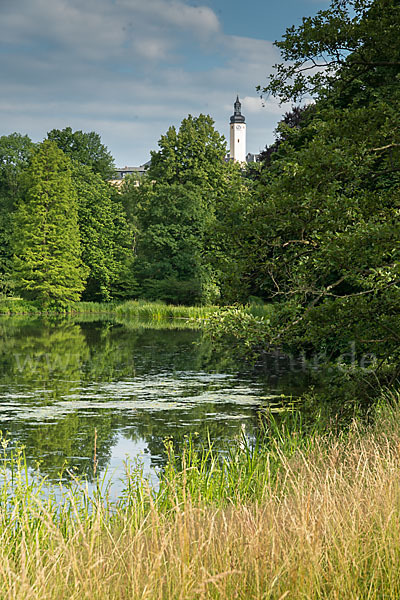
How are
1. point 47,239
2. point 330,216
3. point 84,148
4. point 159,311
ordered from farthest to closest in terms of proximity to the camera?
point 84,148 → point 47,239 → point 159,311 → point 330,216

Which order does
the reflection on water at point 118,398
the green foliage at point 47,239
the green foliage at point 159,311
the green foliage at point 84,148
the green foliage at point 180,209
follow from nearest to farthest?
the reflection on water at point 118,398
the green foliage at point 159,311
the green foliage at point 180,209
the green foliage at point 47,239
the green foliage at point 84,148

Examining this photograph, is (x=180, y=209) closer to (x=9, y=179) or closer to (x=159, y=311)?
(x=159, y=311)

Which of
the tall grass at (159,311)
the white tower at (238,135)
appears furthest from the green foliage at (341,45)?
the white tower at (238,135)

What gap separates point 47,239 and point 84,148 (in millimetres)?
17080

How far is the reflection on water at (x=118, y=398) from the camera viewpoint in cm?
992

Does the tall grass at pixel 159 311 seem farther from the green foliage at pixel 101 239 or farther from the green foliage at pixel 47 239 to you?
the green foliage at pixel 101 239

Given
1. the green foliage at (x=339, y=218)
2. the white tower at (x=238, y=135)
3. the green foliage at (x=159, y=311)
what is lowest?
the green foliage at (x=159, y=311)

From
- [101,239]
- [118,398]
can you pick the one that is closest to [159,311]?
[101,239]

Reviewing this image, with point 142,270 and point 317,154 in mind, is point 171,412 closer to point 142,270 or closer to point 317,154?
point 317,154

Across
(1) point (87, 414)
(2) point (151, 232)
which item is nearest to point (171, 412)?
(1) point (87, 414)

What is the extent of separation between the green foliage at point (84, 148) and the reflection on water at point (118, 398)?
129 ft

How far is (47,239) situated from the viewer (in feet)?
158

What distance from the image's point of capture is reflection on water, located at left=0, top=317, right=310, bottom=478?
391 inches

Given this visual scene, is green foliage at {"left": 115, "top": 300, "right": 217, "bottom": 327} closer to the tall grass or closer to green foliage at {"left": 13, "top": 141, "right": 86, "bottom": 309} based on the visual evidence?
the tall grass
